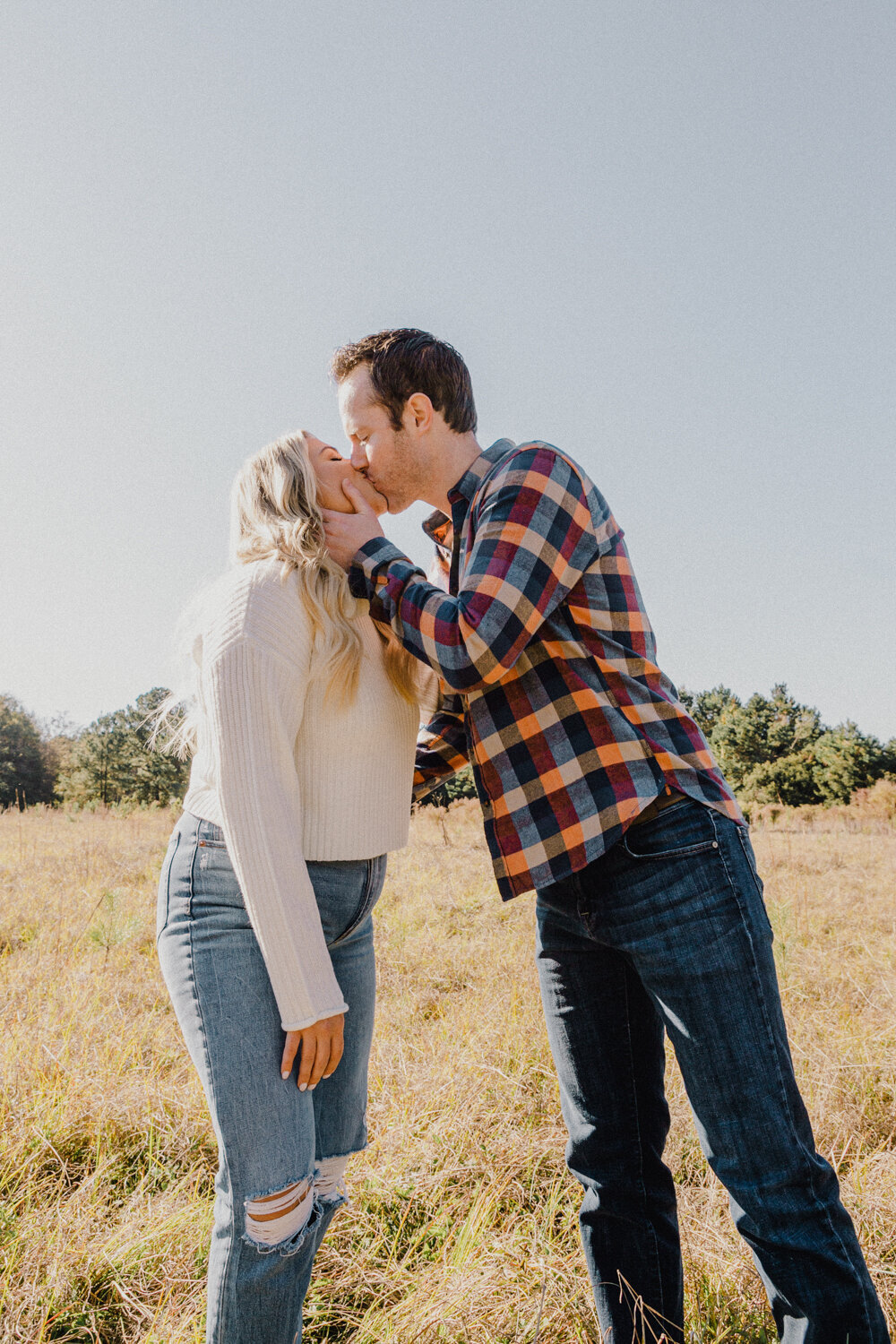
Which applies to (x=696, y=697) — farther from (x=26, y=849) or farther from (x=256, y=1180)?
(x=256, y=1180)

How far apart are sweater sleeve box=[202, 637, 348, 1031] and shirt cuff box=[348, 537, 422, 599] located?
1.07ft

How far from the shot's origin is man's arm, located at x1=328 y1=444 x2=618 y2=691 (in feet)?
4.77

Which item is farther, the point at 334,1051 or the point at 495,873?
the point at 495,873

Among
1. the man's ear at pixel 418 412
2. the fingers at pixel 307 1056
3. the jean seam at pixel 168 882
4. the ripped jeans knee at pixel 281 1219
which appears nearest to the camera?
the ripped jeans knee at pixel 281 1219

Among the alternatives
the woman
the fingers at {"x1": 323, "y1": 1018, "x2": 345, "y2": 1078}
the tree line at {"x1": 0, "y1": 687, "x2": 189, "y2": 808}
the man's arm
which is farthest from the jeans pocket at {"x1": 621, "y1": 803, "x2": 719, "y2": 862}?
the tree line at {"x1": 0, "y1": 687, "x2": 189, "y2": 808}

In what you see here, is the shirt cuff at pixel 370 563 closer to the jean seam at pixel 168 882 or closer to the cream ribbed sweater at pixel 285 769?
the cream ribbed sweater at pixel 285 769

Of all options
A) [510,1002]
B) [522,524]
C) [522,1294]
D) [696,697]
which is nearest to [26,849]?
[510,1002]

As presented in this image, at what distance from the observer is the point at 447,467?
2029mm

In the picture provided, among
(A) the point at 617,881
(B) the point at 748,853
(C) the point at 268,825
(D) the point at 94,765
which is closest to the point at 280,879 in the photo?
(C) the point at 268,825

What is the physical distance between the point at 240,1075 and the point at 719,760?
35.6 metres

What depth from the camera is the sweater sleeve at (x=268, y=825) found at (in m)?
1.32

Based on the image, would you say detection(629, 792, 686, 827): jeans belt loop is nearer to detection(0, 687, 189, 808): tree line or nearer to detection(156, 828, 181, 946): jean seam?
detection(156, 828, 181, 946): jean seam

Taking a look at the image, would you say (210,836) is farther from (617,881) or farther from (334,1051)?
(617,881)

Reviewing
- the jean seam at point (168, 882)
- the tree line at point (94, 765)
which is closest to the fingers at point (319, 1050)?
the jean seam at point (168, 882)
